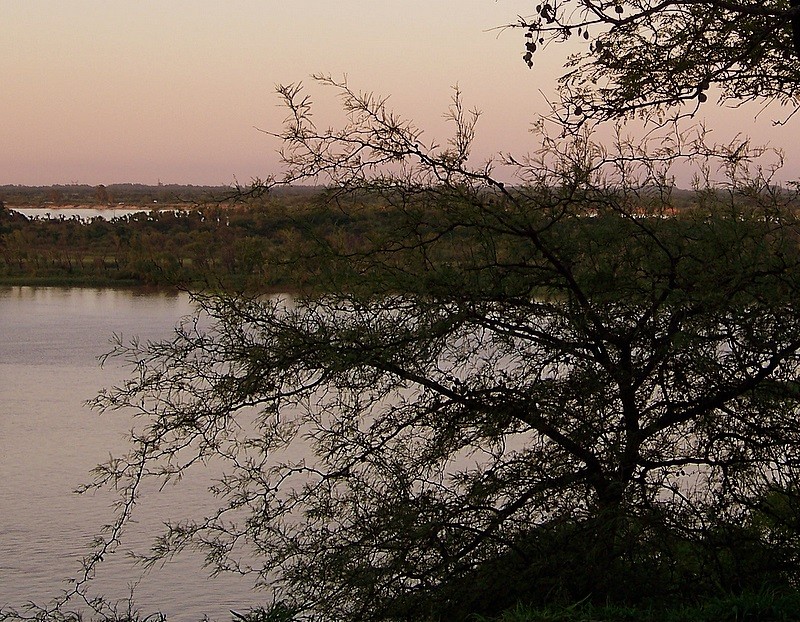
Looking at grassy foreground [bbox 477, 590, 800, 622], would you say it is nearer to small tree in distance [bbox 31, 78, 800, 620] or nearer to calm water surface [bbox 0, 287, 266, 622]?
small tree in distance [bbox 31, 78, 800, 620]

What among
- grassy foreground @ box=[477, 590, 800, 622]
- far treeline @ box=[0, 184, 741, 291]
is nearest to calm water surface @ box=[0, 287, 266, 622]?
far treeline @ box=[0, 184, 741, 291]

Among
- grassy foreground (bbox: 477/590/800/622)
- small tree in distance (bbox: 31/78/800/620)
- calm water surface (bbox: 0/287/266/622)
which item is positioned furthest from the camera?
calm water surface (bbox: 0/287/266/622)

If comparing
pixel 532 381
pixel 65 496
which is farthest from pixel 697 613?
pixel 65 496

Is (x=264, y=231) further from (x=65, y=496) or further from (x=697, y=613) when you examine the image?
(x=65, y=496)

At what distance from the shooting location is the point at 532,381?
271 inches

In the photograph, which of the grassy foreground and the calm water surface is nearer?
the grassy foreground

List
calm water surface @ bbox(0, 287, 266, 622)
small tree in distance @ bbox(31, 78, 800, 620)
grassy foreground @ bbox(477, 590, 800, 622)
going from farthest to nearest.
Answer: calm water surface @ bbox(0, 287, 266, 622) → small tree in distance @ bbox(31, 78, 800, 620) → grassy foreground @ bbox(477, 590, 800, 622)

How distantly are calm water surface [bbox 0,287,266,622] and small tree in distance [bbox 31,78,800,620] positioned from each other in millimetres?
4982

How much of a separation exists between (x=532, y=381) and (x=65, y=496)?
531 inches

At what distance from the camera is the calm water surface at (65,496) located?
1398 centimetres

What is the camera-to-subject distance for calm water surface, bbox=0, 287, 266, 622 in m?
14.0

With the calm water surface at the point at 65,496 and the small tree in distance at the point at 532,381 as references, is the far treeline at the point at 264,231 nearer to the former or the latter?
the small tree in distance at the point at 532,381

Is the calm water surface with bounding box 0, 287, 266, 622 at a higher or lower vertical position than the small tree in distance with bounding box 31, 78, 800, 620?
lower

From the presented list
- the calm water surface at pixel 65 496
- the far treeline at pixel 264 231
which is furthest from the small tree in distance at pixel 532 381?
the calm water surface at pixel 65 496
